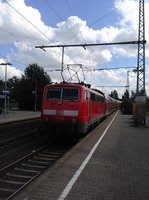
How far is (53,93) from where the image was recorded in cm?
1791

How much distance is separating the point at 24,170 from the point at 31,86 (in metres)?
77.8

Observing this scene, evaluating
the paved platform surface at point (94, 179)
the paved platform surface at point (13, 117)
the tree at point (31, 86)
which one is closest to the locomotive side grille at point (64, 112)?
the paved platform surface at point (94, 179)

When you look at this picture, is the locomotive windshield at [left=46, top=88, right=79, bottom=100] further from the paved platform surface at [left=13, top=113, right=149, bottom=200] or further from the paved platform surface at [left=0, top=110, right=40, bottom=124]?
the paved platform surface at [left=0, top=110, right=40, bottom=124]

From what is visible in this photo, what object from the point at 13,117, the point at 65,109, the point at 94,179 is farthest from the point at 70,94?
the point at 13,117

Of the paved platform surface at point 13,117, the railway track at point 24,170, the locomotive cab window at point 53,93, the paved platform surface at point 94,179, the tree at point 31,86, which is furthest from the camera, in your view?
the tree at point 31,86

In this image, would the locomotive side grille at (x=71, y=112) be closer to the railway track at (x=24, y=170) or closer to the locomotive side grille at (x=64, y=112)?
the locomotive side grille at (x=64, y=112)

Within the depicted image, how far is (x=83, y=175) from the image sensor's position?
30.0 ft

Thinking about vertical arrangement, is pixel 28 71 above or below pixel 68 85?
above

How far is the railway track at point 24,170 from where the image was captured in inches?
330

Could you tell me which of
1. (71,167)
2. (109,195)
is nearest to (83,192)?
(109,195)

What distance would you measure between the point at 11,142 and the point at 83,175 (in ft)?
28.7

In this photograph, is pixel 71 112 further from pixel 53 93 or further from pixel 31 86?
pixel 31 86

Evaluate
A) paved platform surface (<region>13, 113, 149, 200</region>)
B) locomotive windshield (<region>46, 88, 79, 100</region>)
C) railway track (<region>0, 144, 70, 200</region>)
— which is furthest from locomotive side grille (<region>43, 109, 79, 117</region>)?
paved platform surface (<region>13, 113, 149, 200</region>)

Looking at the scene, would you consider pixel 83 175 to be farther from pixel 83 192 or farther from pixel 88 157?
pixel 88 157
